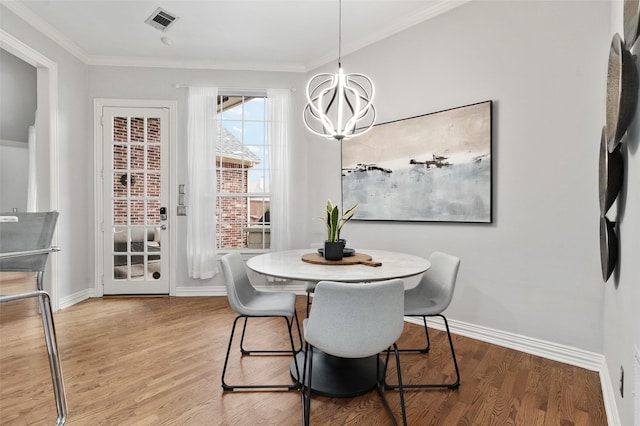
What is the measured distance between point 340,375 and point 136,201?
10.7 ft

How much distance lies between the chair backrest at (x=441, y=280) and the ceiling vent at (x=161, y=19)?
A: 10.3 ft

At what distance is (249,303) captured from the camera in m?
2.17

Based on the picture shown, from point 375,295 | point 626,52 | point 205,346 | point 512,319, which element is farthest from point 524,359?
point 205,346

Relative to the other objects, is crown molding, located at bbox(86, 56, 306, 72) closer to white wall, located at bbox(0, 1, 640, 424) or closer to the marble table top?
white wall, located at bbox(0, 1, 640, 424)

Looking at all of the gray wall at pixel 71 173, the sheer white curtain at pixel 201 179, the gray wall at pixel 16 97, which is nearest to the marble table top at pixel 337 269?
the sheer white curtain at pixel 201 179

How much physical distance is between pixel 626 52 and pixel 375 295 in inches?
53.0

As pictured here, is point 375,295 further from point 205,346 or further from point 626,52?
point 205,346

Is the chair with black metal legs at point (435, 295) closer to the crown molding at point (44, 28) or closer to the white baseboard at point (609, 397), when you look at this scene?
the white baseboard at point (609, 397)

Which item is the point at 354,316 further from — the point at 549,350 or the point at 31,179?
the point at 31,179

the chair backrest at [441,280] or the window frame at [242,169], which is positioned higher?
the window frame at [242,169]

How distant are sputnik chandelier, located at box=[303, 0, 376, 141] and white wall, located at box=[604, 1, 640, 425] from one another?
130 cm

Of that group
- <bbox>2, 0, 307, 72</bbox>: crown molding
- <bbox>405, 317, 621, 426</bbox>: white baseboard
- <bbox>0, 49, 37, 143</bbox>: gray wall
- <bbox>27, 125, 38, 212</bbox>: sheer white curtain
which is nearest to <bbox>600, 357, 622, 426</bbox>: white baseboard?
<bbox>405, 317, 621, 426</bbox>: white baseboard

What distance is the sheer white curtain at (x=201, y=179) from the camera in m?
3.95

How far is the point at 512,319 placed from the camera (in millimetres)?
2543
